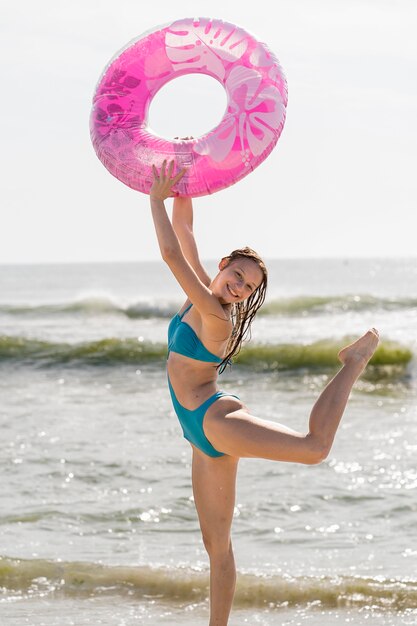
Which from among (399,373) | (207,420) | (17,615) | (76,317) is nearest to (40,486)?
(17,615)

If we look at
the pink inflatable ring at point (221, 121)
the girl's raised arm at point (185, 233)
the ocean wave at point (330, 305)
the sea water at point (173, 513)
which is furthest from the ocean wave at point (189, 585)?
the ocean wave at point (330, 305)

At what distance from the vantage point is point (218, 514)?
4141 mm

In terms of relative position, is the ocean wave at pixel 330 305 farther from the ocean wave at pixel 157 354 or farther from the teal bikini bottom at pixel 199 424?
the teal bikini bottom at pixel 199 424

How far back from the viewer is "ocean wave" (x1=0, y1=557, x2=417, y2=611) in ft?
17.1

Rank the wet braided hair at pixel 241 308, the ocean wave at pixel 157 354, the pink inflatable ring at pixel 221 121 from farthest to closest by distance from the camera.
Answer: the ocean wave at pixel 157 354, the pink inflatable ring at pixel 221 121, the wet braided hair at pixel 241 308

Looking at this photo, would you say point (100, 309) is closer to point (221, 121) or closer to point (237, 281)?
point (221, 121)

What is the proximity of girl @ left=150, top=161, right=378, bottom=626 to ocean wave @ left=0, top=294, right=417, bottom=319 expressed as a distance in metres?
20.4

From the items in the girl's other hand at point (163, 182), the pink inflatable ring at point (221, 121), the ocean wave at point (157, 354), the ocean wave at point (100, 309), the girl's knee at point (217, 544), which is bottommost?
the ocean wave at point (100, 309)

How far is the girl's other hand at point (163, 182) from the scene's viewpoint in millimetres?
4070

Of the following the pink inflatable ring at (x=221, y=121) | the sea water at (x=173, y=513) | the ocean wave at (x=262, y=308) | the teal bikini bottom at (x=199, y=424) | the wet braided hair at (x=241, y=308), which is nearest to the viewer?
the teal bikini bottom at (x=199, y=424)

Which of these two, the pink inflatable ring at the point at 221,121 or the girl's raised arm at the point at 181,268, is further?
the pink inflatable ring at the point at 221,121

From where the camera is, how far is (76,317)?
24547mm

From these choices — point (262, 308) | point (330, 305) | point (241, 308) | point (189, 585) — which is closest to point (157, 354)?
point (189, 585)

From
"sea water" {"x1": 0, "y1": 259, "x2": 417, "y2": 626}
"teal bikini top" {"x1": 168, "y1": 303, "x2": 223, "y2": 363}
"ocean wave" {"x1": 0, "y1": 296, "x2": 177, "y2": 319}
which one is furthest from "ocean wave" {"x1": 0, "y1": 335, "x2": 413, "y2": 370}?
"teal bikini top" {"x1": 168, "y1": 303, "x2": 223, "y2": 363}
